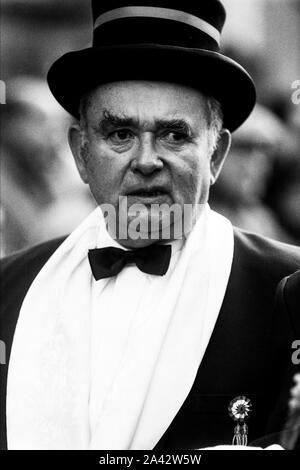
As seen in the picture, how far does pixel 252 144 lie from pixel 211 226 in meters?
0.36

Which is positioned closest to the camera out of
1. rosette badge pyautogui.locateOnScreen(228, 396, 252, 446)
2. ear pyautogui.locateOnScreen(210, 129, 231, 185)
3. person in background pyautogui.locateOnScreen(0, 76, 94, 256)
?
rosette badge pyautogui.locateOnScreen(228, 396, 252, 446)

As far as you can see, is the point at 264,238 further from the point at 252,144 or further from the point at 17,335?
the point at 17,335

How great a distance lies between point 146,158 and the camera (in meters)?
2.20

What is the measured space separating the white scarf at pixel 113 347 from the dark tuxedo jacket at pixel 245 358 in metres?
0.03

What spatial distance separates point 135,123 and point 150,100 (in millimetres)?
72

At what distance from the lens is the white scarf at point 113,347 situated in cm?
221

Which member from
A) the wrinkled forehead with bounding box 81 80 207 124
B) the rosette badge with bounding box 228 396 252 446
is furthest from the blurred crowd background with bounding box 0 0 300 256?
the rosette badge with bounding box 228 396 252 446

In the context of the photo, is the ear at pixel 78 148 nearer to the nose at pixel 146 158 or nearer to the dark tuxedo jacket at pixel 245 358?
the nose at pixel 146 158

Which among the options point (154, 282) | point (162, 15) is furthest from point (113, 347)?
point (162, 15)

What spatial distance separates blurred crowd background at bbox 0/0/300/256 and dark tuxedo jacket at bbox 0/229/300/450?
222 mm

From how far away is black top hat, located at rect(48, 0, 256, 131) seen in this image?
2.22 m

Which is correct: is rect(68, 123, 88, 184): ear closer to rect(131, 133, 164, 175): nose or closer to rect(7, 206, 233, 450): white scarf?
rect(7, 206, 233, 450): white scarf

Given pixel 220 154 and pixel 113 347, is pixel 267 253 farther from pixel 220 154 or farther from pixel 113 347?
pixel 113 347

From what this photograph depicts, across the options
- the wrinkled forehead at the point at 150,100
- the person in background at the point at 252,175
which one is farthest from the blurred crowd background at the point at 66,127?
the wrinkled forehead at the point at 150,100
